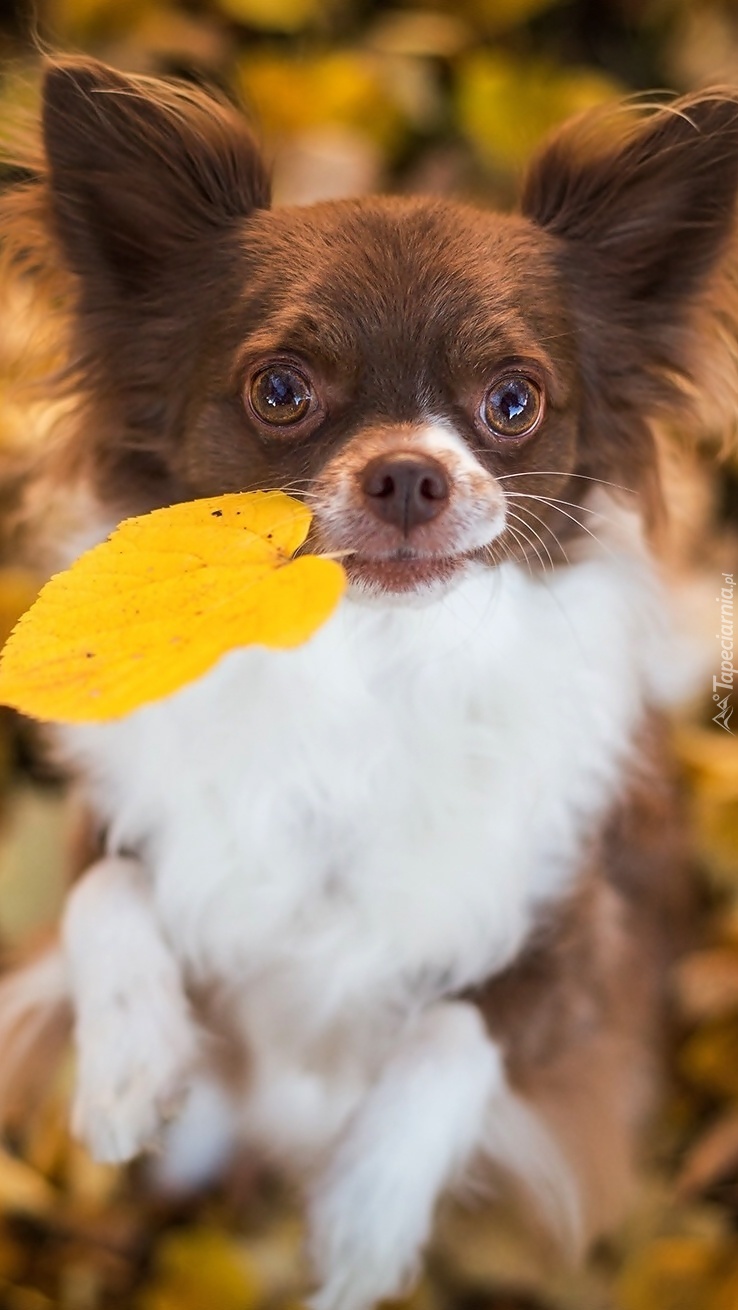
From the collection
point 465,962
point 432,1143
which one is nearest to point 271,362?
point 465,962

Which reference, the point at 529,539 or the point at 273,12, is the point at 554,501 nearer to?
the point at 529,539

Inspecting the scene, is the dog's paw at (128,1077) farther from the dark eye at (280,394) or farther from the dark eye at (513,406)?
the dark eye at (513,406)

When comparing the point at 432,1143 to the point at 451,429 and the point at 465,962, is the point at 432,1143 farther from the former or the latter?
the point at 451,429

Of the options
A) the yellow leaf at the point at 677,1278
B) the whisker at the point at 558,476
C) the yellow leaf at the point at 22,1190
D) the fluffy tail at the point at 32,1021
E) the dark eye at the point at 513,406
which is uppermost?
the dark eye at the point at 513,406

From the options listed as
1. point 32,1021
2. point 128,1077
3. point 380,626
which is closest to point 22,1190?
point 32,1021

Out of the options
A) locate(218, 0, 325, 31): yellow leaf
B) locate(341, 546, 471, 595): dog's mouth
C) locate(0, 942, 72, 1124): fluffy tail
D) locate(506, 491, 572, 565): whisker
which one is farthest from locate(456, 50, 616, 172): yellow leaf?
locate(0, 942, 72, 1124): fluffy tail

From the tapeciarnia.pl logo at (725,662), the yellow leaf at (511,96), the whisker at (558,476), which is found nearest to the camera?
the whisker at (558,476)

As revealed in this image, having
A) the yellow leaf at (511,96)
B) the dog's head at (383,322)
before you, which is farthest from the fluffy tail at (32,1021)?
the yellow leaf at (511,96)
